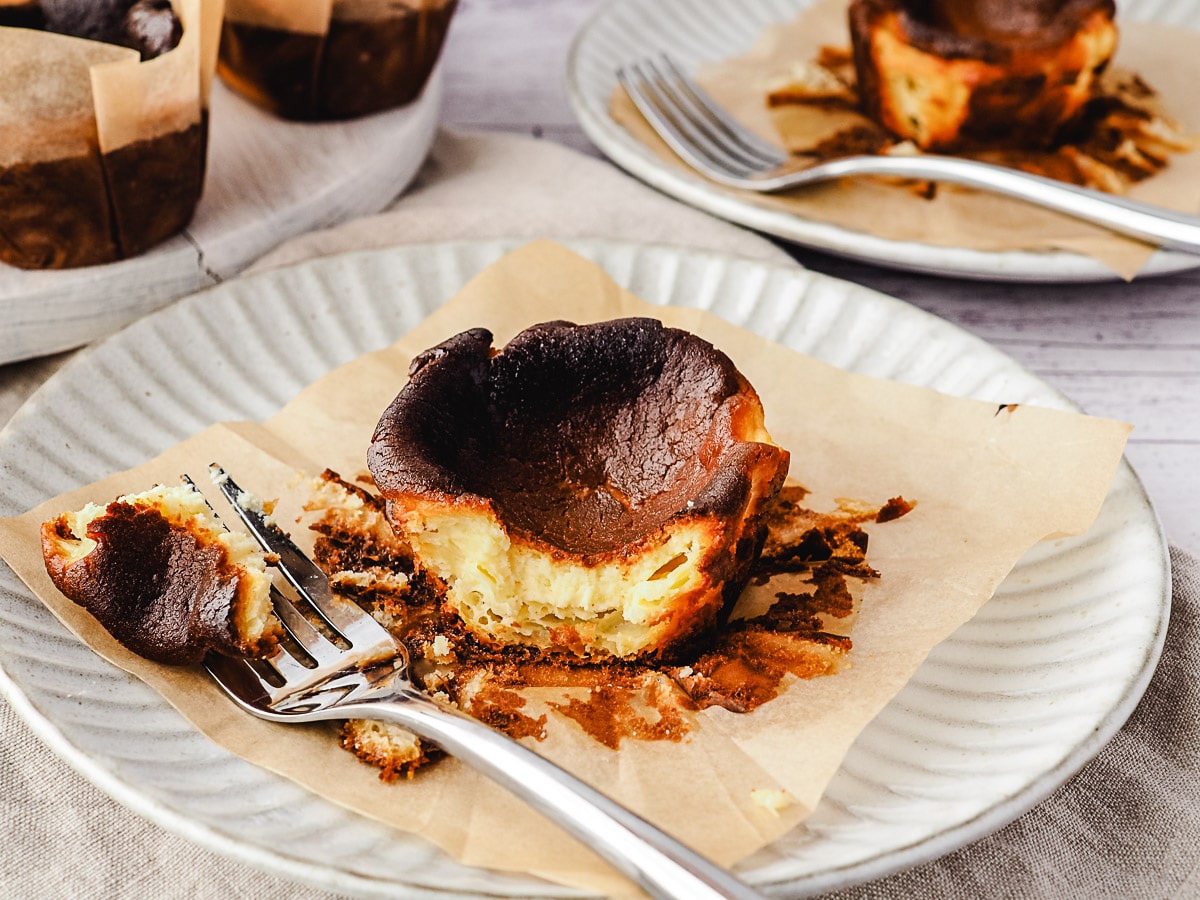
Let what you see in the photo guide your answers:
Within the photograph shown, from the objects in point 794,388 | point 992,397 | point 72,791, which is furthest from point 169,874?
point 992,397

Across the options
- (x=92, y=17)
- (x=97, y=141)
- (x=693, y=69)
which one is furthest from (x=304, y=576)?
(x=693, y=69)

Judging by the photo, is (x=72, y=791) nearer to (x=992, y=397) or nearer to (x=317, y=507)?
(x=317, y=507)

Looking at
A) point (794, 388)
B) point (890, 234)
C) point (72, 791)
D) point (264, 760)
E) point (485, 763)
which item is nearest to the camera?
point (485, 763)

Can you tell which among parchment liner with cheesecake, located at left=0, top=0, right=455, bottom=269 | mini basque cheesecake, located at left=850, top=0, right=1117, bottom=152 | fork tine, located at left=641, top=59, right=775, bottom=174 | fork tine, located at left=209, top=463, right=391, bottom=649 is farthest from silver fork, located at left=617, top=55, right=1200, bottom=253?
fork tine, located at left=209, top=463, right=391, bottom=649

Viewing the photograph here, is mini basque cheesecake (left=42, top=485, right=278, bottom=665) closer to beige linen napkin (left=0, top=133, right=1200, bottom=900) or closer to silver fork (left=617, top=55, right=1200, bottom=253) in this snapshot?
beige linen napkin (left=0, top=133, right=1200, bottom=900)

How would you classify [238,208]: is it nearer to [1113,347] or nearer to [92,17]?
[92,17]
